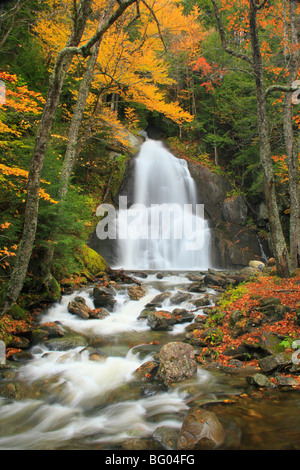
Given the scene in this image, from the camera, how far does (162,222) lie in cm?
1575

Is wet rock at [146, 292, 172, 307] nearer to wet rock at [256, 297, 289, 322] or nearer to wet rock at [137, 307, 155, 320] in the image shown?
wet rock at [137, 307, 155, 320]

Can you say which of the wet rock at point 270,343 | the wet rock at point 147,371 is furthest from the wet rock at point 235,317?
→ the wet rock at point 147,371

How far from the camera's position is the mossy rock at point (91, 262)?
10305 mm

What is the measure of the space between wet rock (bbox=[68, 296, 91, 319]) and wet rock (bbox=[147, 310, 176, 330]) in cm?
162

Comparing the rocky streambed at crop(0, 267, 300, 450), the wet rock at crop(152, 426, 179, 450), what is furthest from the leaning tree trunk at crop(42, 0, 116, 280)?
the wet rock at crop(152, 426, 179, 450)

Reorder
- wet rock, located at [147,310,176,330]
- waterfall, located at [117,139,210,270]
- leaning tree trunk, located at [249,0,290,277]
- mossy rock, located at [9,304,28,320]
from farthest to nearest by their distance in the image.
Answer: waterfall, located at [117,139,210,270], leaning tree trunk, located at [249,0,290,277], wet rock, located at [147,310,176,330], mossy rock, located at [9,304,28,320]

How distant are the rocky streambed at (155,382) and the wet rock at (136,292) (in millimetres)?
1515

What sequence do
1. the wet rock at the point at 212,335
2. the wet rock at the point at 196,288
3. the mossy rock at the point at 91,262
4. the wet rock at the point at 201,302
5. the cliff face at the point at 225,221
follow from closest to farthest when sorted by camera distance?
Result: the wet rock at the point at 212,335, the wet rock at the point at 201,302, the wet rock at the point at 196,288, the mossy rock at the point at 91,262, the cliff face at the point at 225,221

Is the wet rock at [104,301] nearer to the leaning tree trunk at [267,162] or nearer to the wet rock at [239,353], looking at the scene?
the wet rock at [239,353]

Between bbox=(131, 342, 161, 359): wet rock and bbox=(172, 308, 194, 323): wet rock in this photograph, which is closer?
bbox=(131, 342, 161, 359): wet rock

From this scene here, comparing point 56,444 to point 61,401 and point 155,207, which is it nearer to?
point 61,401

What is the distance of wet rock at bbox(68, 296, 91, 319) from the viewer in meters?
7.00

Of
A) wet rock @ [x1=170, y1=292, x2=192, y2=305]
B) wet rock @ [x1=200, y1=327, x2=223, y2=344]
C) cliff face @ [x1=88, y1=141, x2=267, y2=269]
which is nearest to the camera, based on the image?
wet rock @ [x1=200, y1=327, x2=223, y2=344]

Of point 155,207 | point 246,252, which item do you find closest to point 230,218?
point 246,252
